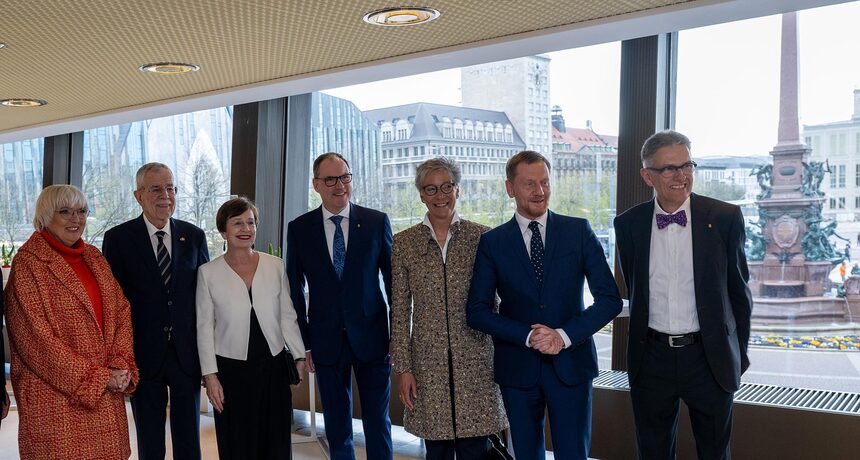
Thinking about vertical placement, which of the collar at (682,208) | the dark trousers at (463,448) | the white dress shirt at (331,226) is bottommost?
the dark trousers at (463,448)

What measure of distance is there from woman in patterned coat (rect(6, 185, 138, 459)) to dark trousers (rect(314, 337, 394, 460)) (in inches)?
34.4

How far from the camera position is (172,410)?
3.78 meters

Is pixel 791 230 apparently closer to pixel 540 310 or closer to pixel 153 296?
pixel 540 310

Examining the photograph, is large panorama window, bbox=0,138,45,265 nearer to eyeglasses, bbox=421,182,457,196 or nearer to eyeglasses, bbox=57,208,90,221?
eyeglasses, bbox=57,208,90,221

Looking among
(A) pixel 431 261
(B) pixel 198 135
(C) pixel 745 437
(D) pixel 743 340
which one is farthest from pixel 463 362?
(B) pixel 198 135

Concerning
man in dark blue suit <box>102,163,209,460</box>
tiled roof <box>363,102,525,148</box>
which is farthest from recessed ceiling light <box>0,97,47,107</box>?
man in dark blue suit <box>102,163,209,460</box>

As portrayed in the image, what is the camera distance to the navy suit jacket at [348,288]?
361 centimetres

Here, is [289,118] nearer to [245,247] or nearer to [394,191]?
[394,191]

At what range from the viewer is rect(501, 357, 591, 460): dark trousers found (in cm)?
301

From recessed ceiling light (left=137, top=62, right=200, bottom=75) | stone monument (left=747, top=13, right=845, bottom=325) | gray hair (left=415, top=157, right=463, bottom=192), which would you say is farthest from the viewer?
recessed ceiling light (left=137, top=62, right=200, bottom=75)

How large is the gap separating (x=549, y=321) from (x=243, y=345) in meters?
1.39

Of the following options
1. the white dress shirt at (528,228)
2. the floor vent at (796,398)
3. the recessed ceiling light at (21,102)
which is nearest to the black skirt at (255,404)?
the white dress shirt at (528,228)

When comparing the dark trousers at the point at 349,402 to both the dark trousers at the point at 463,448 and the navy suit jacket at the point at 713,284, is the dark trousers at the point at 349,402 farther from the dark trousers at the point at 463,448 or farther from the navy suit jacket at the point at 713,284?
the navy suit jacket at the point at 713,284

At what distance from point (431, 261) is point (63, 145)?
715 centimetres
